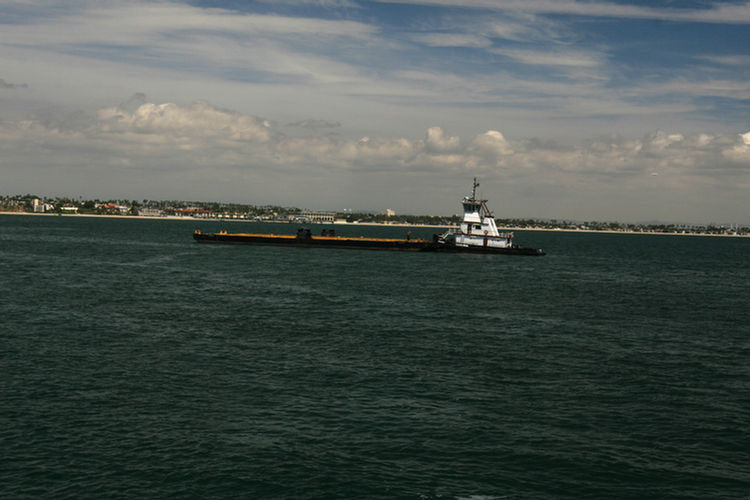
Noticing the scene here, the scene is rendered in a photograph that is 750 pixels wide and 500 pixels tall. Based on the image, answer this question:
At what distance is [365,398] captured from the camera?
90.4ft

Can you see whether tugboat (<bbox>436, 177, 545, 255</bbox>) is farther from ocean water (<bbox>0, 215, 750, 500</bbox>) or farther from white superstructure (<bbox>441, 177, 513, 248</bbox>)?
ocean water (<bbox>0, 215, 750, 500</bbox>)

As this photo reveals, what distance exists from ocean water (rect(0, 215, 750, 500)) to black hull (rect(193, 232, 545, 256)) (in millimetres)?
67082

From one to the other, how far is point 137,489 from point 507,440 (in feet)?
47.4

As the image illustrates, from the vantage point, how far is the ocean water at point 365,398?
65.3ft

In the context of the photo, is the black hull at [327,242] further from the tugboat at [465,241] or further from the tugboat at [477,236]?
the tugboat at [477,236]

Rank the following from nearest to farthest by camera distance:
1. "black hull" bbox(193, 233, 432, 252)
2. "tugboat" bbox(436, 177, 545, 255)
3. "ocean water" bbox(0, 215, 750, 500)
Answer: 1. "ocean water" bbox(0, 215, 750, 500)
2. "tugboat" bbox(436, 177, 545, 255)
3. "black hull" bbox(193, 233, 432, 252)

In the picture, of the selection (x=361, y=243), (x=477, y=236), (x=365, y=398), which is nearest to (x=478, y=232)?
(x=477, y=236)

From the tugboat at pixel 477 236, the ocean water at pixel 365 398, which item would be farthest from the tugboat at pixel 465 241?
the ocean water at pixel 365 398

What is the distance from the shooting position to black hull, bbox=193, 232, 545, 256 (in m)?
127

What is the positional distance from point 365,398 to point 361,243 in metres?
113

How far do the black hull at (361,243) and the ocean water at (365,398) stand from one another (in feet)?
220

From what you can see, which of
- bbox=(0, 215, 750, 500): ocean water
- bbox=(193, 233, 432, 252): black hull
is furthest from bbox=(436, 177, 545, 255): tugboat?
bbox=(0, 215, 750, 500): ocean water

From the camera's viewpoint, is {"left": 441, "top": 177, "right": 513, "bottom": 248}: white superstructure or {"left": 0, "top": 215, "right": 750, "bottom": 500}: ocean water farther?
{"left": 441, "top": 177, "right": 513, "bottom": 248}: white superstructure

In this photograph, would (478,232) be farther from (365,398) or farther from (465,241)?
(365,398)
